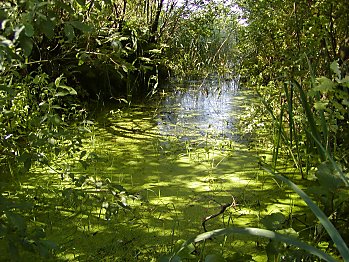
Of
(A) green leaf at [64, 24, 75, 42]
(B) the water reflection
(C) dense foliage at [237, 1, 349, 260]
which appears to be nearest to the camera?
(A) green leaf at [64, 24, 75, 42]

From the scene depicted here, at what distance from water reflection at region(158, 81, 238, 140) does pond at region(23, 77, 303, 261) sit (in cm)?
1

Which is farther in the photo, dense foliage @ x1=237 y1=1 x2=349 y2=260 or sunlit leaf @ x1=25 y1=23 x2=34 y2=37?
dense foliage @ x1=237 y1=1 x2=349 y2=260

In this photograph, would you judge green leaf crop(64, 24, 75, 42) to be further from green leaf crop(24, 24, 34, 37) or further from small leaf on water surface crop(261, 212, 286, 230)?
small leaf on water surface crop(261, 212, 286, 230)

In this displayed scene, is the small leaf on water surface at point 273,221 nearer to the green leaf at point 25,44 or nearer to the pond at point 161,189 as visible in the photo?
the pond at point 161,189

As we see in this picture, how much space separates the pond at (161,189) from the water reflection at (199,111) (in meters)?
0.01

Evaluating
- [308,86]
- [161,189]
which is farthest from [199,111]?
[161,189]

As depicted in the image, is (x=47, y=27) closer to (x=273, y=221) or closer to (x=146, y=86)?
(x=273, y=221)

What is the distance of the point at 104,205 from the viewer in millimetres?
1542

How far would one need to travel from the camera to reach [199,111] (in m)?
4.27

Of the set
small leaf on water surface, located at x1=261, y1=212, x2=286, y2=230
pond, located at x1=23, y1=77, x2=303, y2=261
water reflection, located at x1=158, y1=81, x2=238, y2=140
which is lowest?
pond, located at x1=23, y1=77, x2=303, y2=261

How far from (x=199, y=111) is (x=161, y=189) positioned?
2.01 meters

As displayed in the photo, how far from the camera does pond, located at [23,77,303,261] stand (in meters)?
1.74

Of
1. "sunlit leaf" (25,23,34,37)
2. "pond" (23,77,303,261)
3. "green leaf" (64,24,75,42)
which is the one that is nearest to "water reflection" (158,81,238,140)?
"pond" (23,77,303,261)

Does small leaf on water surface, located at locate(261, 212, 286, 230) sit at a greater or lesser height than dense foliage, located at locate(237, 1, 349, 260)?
lesser
